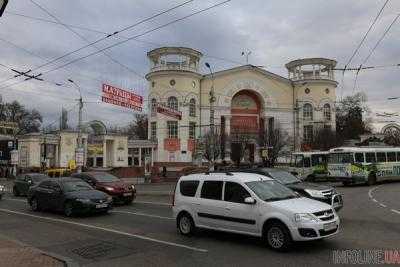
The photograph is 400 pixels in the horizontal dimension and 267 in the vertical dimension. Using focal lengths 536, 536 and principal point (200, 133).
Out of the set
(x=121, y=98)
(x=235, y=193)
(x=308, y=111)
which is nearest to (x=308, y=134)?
(x=308, y=111)

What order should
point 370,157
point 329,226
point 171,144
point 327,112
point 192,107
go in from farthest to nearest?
point 327,112 → point 192,107 → point 171,144 → point 370,157 → point 329,226

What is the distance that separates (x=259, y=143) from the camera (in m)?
78.7

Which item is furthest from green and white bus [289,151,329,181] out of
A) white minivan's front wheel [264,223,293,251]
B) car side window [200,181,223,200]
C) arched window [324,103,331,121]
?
arched window [324,103,331,121]

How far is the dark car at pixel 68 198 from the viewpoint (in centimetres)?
2033

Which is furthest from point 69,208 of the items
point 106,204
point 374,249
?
point 374,249

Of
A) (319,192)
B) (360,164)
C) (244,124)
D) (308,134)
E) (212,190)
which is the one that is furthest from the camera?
(244,124)

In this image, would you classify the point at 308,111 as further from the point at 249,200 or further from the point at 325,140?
the point at 249,200

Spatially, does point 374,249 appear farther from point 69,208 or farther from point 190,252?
→ point 69,208

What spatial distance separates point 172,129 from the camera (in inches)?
3159

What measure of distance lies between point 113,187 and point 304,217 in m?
15.7

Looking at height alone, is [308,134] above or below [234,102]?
below

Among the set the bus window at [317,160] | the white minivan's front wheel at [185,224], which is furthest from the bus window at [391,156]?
the white minivan's front wheel at [185,224]

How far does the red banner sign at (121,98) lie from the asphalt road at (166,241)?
1246 cm

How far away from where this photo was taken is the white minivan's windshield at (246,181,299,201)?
40.9 feet
